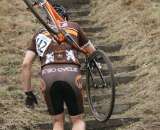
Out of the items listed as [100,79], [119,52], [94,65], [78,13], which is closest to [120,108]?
[100,79]

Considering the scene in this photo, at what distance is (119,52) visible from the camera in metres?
11.4

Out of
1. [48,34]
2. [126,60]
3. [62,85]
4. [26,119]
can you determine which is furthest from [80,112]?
[126,60]

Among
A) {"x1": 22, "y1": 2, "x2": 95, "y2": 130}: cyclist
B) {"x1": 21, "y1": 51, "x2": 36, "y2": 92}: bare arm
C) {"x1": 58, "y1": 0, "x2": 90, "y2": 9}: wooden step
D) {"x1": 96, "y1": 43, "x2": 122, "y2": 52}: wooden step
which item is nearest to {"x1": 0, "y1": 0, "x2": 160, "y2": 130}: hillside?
{"x1": 96, "y1": 43, "x2": 122, "y2": 52}: wooden step

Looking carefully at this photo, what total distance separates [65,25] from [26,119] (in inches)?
78.4

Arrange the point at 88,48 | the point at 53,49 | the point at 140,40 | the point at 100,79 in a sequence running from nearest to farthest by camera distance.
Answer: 1. the point at 53,49
2. the point at 88,48
3. the point at 100,79
4. the point at 140,40

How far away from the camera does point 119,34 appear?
12.0m

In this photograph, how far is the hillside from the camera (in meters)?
8.45

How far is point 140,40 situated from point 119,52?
0.50m

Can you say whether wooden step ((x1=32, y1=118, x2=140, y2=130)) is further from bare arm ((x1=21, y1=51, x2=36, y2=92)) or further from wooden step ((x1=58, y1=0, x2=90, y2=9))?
wooden step ((x1=58, y1=0, x2=90, y2=9))

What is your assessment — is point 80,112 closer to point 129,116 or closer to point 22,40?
point 129,116

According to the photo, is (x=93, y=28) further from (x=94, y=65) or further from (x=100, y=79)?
(x=94, y=65)

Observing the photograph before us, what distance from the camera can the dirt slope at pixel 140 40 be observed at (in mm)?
8906

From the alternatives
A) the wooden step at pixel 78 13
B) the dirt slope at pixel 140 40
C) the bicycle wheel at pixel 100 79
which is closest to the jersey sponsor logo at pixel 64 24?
the bicycle wheel at pixel 100 79

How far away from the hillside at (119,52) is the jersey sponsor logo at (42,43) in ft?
5.64
